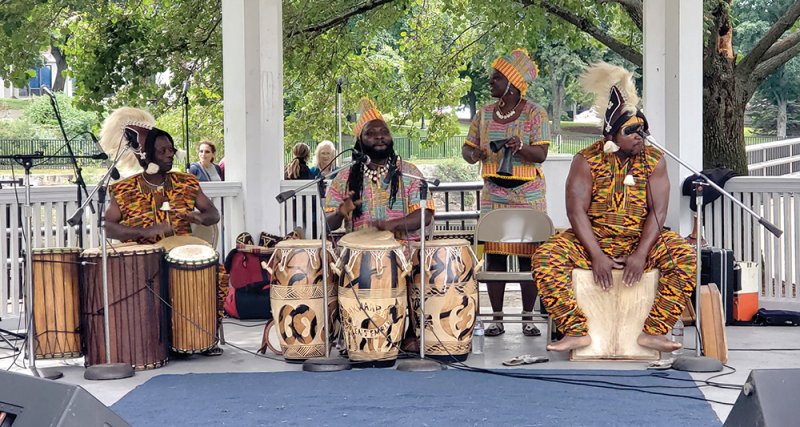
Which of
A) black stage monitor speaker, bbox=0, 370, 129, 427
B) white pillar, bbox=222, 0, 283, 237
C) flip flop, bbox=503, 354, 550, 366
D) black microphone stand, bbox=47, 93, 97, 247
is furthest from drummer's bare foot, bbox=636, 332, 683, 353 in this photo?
black stage monitor speaker, bbox=0, 370, 129, 427

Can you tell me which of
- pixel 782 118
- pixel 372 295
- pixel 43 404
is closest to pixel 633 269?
pixel 372 295

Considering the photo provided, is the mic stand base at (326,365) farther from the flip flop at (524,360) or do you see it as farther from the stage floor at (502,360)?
the flip flop at (524,360)

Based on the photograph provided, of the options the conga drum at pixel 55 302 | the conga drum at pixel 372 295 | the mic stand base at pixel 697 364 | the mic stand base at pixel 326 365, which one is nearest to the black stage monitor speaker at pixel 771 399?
the mic stand base at pixel 697 364

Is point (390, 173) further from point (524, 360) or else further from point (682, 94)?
point (682, 94)

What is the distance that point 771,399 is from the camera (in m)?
2.70

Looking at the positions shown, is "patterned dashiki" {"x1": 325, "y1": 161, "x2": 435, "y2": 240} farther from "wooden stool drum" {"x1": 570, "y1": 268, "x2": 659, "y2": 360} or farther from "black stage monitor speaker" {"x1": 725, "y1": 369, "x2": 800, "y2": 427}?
"black stage monitor speaker" {"x1": 725, "y1": 369, "x2": 800, "y2": 427}

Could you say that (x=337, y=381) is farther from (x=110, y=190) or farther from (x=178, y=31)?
(x=178, y=31)

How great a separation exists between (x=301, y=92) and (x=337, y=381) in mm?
8504

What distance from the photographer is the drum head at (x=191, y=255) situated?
6.51 m

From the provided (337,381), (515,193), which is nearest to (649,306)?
(515,193)

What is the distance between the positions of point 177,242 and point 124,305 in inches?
24.9

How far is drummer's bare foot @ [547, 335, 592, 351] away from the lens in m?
6.43

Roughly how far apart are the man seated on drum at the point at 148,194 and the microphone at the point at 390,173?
118 centimetres

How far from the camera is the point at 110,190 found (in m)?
6.90
